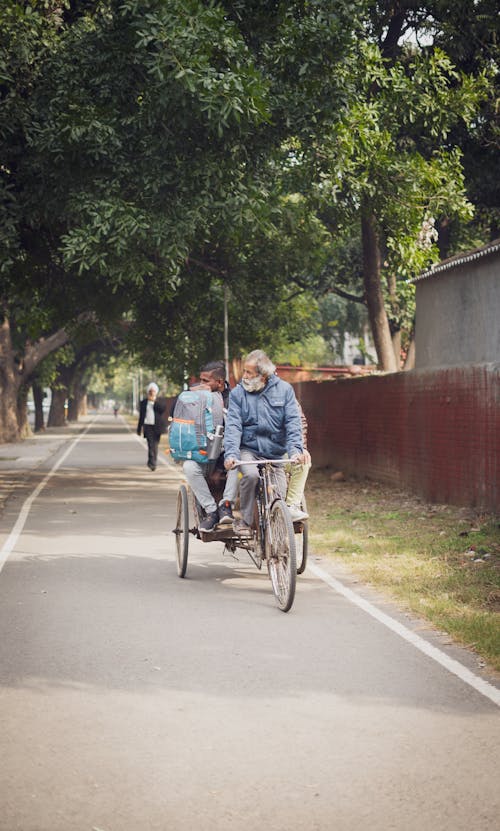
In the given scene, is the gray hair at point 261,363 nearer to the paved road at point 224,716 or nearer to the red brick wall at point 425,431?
the paved road at point 224,716

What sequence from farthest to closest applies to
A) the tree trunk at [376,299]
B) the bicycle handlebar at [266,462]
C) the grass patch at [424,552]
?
1. the tree trunk at [376,299]
2. the bicycle handlebar at [266,462]
3. the grass patch at [424,552]

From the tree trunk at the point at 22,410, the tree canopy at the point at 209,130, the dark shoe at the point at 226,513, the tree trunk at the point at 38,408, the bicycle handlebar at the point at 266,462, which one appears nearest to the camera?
the bicycle handlebar at the point at 266,462

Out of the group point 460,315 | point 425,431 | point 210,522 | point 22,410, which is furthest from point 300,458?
point 22,410

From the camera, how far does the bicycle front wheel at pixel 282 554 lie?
7673 mm

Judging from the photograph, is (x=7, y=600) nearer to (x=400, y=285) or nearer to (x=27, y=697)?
(x=27, y=697)

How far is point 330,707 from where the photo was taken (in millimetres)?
5434

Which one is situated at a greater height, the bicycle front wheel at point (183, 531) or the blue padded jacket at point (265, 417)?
the blue padded jacket at point (265, 417)

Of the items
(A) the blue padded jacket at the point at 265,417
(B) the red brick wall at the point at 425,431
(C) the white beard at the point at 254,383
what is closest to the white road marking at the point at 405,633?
(A) the blue padded jacket at the point at 265,417

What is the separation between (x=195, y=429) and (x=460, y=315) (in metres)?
8.02

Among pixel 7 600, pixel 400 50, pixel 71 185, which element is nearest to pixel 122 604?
pixel 7 600

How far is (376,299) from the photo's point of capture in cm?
2400

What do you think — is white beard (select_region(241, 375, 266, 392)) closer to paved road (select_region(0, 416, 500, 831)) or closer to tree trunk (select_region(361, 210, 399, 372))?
paved road (select_region(0, 416, 500, 831))

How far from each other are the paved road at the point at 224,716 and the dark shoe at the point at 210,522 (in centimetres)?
47

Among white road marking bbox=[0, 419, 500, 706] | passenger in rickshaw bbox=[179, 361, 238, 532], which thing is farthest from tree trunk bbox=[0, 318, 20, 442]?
passenger in rickshaw bbox=[179, 361, 238, 532]
